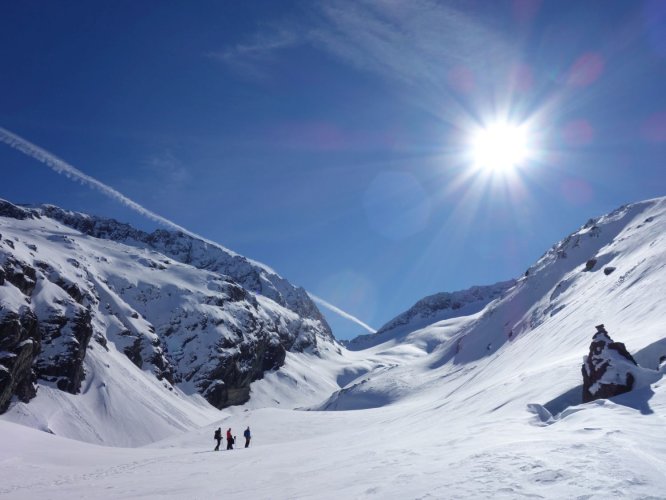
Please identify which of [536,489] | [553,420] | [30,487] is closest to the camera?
[536,489]

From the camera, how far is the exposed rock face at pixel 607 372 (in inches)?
708

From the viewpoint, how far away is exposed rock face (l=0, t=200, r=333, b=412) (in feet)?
259

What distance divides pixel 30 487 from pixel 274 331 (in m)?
174

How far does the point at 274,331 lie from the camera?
190 meters

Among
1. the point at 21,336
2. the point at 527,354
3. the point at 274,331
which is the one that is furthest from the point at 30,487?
the point at 274,331

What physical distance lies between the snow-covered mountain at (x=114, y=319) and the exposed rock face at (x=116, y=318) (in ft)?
0.84

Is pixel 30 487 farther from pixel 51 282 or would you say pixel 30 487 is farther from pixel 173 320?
pixel 173 320

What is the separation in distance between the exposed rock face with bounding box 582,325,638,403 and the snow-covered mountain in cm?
7966

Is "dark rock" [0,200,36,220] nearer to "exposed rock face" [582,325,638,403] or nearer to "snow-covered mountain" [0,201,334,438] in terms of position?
"snow-covered mountain" [0,201,334,438]

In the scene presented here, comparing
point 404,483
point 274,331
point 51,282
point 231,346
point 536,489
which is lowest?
point 536,489

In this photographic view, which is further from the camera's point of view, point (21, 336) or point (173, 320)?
point (173, 320)

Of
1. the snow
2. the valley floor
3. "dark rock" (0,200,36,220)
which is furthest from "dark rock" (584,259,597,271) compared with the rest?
"dark rock" (0,200,36,220)

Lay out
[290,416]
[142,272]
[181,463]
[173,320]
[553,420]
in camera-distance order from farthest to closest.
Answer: [142,272], [173,320], [290,416], [181,463], [553,420]

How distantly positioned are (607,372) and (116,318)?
4961 inches
